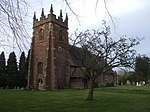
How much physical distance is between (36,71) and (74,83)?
32.6ft

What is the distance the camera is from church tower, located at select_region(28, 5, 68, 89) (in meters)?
61.1

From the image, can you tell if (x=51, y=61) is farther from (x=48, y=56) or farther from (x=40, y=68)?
(x=40, y=68)

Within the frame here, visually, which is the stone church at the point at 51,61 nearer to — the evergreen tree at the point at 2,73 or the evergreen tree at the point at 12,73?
the evergreen tree at the point at 12,73

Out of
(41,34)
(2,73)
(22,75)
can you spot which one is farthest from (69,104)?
(22,75)

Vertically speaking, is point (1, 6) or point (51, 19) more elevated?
point (51, 19)

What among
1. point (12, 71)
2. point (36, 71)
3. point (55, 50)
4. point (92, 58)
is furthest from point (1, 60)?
point (92, 58)

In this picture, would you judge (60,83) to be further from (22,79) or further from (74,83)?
(22,79)

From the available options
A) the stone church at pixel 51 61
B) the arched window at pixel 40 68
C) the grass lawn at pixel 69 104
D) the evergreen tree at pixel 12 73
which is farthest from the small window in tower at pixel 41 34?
the grass lawn at pixel 69 104

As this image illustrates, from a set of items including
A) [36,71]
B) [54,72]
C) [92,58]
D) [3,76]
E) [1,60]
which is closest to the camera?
[92,58]

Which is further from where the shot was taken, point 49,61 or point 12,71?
point 12,71

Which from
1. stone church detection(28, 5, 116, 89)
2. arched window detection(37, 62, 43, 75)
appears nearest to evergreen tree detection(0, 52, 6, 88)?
stone church detection(28, 5, 116, 89)

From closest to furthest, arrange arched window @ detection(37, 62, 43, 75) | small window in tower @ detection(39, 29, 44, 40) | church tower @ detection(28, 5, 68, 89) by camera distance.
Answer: church tower @ detection(28, 5, 68, 89) < arched window @ detection(37, 62, 43, 75) < small window in tower @ detection(39, 29, 44, 40)

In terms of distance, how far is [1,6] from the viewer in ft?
17.8

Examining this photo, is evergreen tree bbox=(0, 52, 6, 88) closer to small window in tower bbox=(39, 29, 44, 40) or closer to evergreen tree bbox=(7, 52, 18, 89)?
evergreen tree bbox=(7, 52, 18, 89)
